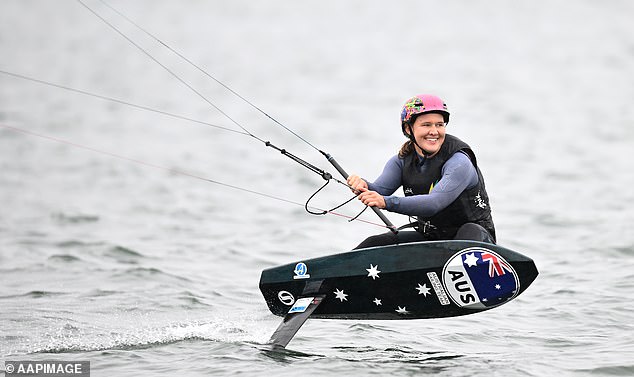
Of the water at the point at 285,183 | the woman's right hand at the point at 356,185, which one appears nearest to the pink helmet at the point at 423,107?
the woman's right hand at the point at 356,185

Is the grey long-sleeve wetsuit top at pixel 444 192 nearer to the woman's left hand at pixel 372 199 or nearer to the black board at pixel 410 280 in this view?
the woman's left hand at pixel 372 199

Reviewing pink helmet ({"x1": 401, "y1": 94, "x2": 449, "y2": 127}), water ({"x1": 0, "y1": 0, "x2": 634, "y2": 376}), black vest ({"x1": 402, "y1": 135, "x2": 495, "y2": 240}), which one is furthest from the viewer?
water ({"x1": 0, "y1": 0, "x2": 634, "y2": 376})

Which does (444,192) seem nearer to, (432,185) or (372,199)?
(432,185)

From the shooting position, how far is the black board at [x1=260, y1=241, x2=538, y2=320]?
6375 millimetres

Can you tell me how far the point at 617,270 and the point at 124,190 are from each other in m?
8.38

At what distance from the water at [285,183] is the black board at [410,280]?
295 millimetres

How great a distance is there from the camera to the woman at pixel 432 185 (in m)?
6.38

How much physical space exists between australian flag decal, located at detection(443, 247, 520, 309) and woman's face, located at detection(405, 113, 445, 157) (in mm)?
751

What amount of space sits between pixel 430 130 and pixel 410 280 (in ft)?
3.34
